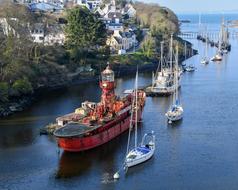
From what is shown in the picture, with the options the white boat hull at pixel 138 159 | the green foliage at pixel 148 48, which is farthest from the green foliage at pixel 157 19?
the white boat hull at pixel 138 159

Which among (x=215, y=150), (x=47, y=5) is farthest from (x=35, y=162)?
(x=47, y=5)

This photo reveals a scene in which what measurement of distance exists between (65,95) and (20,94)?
6.38 metres

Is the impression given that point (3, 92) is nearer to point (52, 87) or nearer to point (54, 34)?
point (52, 87)

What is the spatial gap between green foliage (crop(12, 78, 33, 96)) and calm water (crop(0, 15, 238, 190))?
180cm

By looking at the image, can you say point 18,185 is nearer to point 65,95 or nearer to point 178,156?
point 178,156

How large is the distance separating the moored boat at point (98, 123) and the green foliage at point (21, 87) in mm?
11725

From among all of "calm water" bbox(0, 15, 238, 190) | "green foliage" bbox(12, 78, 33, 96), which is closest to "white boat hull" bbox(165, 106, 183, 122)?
"calm water" bbox(0, 15, 238, 190)

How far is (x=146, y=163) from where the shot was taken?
3114cm

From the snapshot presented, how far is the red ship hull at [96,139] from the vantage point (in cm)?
3253

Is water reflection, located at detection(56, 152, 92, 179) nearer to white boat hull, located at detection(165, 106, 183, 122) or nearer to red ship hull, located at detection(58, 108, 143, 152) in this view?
red ship hull, located at detection(58, 108, 143, 152)

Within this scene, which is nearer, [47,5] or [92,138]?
[92,138]

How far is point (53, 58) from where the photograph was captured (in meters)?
59.9

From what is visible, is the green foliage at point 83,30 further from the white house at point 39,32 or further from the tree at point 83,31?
the white house at point 39,32

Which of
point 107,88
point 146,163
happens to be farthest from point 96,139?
point 107,88
